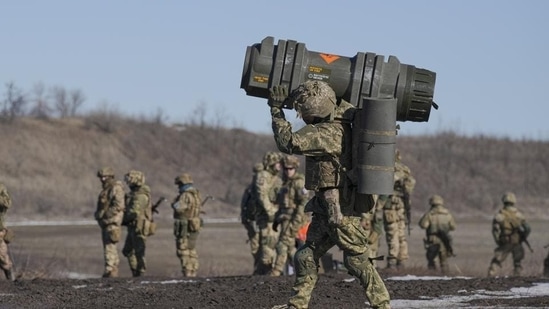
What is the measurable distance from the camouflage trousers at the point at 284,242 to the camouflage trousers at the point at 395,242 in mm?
3506

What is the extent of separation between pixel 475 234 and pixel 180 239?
27268 millimetres

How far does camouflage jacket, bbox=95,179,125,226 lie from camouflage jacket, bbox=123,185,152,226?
17 cm

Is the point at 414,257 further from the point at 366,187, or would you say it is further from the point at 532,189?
the point at 532,189

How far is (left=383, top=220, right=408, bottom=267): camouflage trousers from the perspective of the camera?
21.5 m

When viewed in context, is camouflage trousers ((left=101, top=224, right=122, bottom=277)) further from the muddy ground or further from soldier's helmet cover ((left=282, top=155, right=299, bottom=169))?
soldier's helmet cover ((left=282, top=155, right=299, bottom=169))

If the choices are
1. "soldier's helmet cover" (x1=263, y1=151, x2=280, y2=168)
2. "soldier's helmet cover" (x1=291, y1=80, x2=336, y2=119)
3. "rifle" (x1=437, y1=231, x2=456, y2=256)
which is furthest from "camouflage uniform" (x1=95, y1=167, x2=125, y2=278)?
"soldier's helmet cover" (x1=291, y1=80, x2=336, y2=119)

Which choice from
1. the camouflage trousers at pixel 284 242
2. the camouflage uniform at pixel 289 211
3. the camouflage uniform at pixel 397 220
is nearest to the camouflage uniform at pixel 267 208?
the camouflage uniform at pixel 289 211

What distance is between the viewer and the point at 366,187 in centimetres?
1031

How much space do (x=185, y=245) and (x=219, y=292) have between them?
6.04 metres

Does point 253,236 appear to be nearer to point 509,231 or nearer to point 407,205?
point 407,205

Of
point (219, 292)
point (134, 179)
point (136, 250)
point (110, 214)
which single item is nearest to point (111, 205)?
point (110, 214)

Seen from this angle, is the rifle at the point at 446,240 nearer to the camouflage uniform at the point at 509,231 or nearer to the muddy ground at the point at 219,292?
the camouflage uniform at the point at 509,231

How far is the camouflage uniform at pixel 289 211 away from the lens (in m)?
18.2

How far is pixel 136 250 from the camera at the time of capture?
19.9 metres
